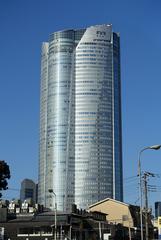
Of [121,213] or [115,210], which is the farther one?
[115,210]

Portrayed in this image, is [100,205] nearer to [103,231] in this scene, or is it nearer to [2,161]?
[103,231]

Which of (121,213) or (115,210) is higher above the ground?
(115,210)

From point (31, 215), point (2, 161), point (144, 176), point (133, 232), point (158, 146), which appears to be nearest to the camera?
point (158, 146)

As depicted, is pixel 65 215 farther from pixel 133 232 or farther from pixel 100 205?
pixel 100 205

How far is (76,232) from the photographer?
331 feet

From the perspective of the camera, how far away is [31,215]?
106 m

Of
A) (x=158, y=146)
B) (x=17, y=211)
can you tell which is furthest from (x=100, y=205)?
(x=158, y=146)

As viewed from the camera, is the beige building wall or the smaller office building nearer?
the smaller office building

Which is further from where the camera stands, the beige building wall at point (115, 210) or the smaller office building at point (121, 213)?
the beige building wall at point (115, 210)

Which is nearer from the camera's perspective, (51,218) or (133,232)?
(51,218)

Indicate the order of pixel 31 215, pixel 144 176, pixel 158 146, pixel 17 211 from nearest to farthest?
Answer: pixel 158 146 → pixel 144 176 → pixel 31 215 → pixel 17 211

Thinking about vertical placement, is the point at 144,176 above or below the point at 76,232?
above

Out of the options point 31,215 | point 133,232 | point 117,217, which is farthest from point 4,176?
point 117,217

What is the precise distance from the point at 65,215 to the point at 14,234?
1020cm
